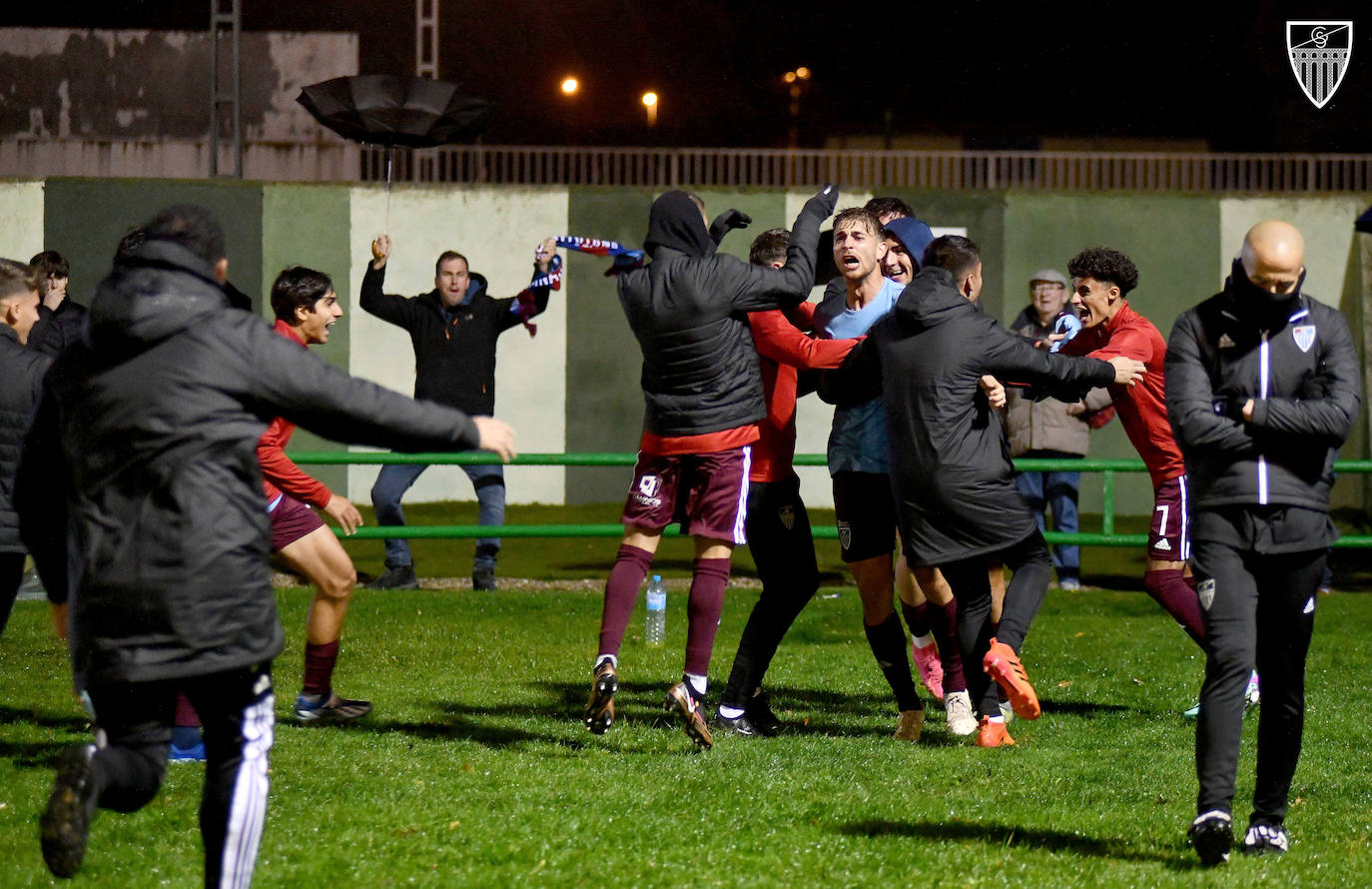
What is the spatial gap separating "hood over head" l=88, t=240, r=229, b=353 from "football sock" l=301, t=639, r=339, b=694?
128 inches

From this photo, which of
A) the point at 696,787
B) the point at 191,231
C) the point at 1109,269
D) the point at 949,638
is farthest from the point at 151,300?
the point at 1109,269

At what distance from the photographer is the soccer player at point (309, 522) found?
6215 mm

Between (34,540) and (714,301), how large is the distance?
288cm

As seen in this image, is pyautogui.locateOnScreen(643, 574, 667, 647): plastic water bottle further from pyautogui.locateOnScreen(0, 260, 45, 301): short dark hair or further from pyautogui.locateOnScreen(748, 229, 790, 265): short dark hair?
pyautogui.locateOnScreen(0, 260, 45, 301): short dark hair

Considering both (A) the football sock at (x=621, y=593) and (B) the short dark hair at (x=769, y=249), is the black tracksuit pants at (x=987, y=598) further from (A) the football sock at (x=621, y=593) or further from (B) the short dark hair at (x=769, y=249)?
(B) the short dark hair at (x=769, y=249)

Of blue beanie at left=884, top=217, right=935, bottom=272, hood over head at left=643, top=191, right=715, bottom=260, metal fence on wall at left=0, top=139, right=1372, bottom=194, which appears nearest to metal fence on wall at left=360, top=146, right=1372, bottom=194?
metal fence on wall at left=0, top=139, right=1372, bottom=194

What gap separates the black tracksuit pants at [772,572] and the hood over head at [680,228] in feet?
3.45

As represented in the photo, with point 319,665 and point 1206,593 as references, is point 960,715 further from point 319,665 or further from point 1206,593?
point 319,665

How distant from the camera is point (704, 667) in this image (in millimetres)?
6168

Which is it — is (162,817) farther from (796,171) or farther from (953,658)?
(796,171)

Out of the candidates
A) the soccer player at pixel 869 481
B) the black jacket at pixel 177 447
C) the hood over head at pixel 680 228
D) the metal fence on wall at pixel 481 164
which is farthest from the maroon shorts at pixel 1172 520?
the metal fence on wall at pixel 481 164

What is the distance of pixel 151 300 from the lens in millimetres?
3521

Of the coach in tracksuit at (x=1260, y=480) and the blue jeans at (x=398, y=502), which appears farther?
the blue jeans at (x=398, y=502)

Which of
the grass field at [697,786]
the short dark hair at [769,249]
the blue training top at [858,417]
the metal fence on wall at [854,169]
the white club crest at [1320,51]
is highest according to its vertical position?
the white club crest at [1320,51]
